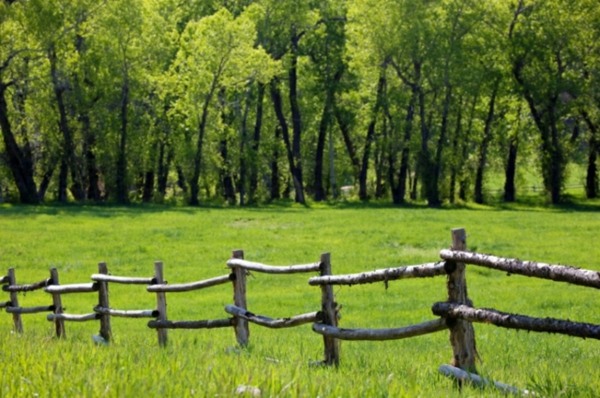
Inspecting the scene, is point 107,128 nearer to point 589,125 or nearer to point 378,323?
point 589,125

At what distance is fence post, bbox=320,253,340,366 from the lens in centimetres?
1046

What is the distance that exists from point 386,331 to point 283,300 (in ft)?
46.0

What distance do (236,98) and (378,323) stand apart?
46.7 meters

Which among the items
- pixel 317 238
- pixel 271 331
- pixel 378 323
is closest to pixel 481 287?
pixel 378 323

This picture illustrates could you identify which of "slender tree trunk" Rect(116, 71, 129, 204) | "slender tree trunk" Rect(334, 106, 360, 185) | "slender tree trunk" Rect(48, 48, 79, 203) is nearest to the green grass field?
"slender tree trunk" Rect(116, 71, 129, 204)

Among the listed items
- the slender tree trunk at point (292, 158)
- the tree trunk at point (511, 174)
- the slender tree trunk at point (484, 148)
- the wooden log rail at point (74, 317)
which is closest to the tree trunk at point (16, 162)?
the slender tree trunk at point (292, 158)

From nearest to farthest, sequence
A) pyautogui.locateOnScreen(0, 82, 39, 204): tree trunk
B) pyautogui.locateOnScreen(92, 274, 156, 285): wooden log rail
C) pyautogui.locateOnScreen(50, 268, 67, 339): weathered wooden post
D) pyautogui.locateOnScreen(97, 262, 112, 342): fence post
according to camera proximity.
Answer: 1. pyautogui.locateOnScreen(92, 274, 156, 285): wooden log rail
2. pyautogui.locateOnScreen(97, 262, 112, 342): fence post
3. pyautogui.locateOnScreen(50, 268, 67, 339): weathered wooden post
4. pyautogui.locateOnScreen(0, 82, 39, 204): tree trunk

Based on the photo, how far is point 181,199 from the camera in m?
61.2

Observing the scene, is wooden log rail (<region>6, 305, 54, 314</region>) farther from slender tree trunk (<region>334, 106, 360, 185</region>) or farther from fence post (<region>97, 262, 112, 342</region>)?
slender tree trunk (<region>334, 106, 360, 185</region>)

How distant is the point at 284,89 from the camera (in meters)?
70.1

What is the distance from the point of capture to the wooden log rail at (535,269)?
689cm

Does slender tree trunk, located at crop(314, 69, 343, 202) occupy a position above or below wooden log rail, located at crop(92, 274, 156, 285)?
above

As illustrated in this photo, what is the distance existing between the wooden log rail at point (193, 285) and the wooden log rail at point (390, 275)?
2446 millimetres

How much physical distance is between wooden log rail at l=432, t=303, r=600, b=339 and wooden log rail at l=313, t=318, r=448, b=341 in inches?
5.9
